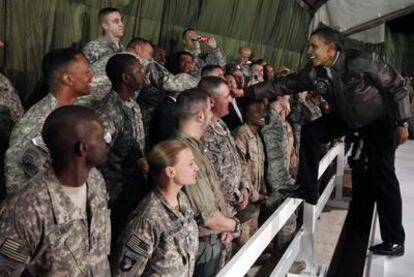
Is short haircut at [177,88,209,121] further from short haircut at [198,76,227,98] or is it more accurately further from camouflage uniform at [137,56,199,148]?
camouflage uniform at [137,56,199,148]

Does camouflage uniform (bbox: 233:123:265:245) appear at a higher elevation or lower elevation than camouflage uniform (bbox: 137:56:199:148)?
lower

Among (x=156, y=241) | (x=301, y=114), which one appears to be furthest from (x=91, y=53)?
(x=301, y=114)

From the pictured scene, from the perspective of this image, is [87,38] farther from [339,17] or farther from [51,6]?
[339,17]

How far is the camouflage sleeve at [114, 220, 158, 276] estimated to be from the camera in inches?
68.0

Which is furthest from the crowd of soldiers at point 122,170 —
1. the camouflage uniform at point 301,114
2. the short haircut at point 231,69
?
the camouflage uniform at point 301,114

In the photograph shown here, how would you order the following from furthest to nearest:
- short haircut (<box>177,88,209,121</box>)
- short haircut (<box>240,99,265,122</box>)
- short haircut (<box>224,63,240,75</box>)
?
short haircut (<box>224,63,240,75</box>) < short haircut (<box>240,99,265,122</box>) < short haircut (<box>177,88,209,121</box>)

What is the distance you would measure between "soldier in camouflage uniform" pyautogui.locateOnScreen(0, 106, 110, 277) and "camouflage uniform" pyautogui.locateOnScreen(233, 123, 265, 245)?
6.18ft

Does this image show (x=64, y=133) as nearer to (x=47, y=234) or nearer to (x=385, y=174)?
(x=47, y=234)

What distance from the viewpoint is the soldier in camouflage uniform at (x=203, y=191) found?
2176 millimetres

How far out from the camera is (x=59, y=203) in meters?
1.43

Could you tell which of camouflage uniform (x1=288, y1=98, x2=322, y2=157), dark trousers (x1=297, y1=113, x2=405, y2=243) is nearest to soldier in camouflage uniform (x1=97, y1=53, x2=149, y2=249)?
dark trousers (x1=297, y1=113, x2=405, y2=243)

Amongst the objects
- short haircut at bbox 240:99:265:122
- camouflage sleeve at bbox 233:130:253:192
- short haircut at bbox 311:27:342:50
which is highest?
short haircut at bbox 311:27:342:50

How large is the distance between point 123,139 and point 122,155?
0.24ft

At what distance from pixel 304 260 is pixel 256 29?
4.32 meters
